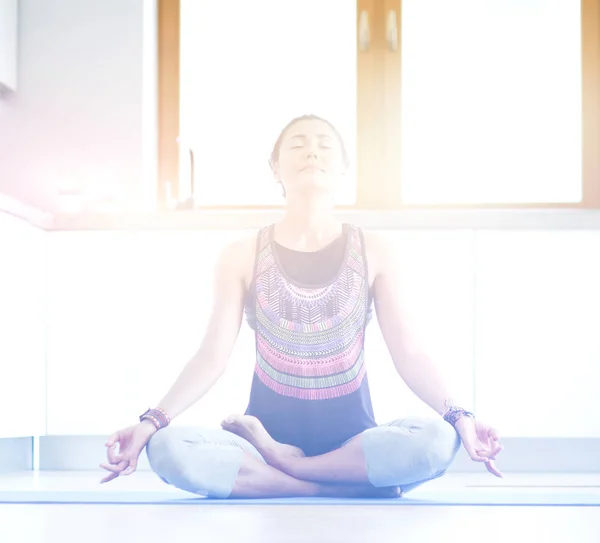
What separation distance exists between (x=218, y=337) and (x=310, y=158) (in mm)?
445

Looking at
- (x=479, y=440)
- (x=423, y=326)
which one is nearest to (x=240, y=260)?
(x=479, y=440)

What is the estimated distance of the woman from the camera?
211 cm

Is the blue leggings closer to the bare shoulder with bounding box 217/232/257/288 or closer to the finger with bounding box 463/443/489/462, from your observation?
the finger with bounding box 463/443/489/462

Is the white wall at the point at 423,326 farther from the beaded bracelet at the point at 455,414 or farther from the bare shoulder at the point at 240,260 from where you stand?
the beaded bracelet at the point at 455,414

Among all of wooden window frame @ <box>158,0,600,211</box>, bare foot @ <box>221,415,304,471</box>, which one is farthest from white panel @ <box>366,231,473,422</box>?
bare foot @ <box>221,415,304,471</box>

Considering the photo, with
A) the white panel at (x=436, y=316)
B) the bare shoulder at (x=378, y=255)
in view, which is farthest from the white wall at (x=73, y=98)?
the bare shoulder at (x=378, y=255)

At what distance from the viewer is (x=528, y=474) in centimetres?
327

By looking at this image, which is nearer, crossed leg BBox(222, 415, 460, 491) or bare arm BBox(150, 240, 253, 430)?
crossed leg BBox(222, 415, 460, 491)

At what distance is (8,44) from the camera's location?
3797mm

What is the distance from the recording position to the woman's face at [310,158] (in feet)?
7.90

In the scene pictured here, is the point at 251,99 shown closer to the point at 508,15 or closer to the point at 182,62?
the point at 182,62

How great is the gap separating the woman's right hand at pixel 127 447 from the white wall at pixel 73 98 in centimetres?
187

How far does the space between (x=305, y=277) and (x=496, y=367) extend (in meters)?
1.18

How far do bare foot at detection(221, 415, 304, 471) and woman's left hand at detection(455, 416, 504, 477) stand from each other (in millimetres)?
346
